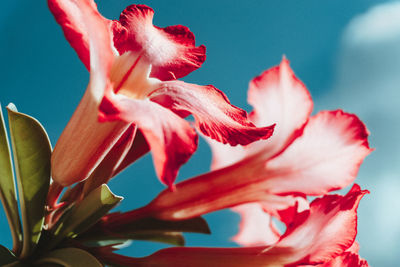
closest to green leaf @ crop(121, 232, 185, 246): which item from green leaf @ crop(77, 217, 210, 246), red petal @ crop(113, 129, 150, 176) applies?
green leaf @ crop(77, 217, 210, 246)

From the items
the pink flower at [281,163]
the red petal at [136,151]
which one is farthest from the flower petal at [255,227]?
the red petal at [136,151]

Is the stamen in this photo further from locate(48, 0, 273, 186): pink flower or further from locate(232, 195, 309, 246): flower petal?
locate(232, 195, 309, 246): flower petal

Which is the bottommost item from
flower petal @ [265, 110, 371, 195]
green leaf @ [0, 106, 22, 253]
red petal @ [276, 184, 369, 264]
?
green leaf @ [0, 106, 22, 253]

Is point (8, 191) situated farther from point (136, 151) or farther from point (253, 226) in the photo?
point (253, 226)

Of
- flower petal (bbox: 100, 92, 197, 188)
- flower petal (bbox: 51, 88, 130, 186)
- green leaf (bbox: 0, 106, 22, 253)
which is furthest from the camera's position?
green leaf (bbox: 0, 106, 22, 253)

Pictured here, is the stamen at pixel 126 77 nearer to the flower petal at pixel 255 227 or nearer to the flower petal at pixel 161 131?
the flower petal at pixel 161 131

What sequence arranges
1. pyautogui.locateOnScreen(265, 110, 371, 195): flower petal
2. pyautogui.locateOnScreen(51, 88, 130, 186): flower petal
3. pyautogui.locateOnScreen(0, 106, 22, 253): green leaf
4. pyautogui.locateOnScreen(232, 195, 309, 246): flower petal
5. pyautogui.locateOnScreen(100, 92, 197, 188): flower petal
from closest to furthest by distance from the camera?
pyautogui.locateOnScreen(100, 92, 197, 188): flower petal
pyautogui.locateOnScreen(51, 88, 130, 186): flower petal
pyautogui.locateOnScreen(0, 106, 22, 253): green leaf
pyautogui.locateOnScreen(265, 110, 371, 195): flower petal
pyautogui.locateOnScreen(232, 195, 309, 246): flower petal

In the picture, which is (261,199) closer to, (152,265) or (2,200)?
(152,265)

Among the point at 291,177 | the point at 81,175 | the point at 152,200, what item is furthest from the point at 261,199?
the point at 81,175
